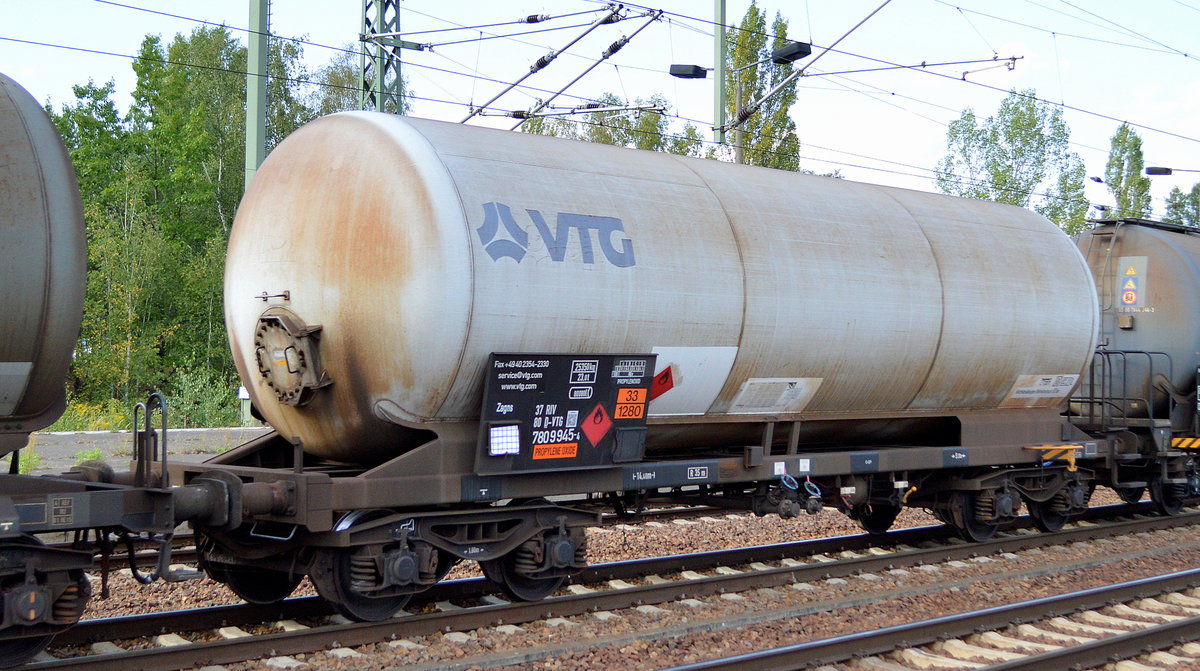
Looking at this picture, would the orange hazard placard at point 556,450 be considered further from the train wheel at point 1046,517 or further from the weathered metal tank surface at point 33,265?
the train wheel at point 1046,517

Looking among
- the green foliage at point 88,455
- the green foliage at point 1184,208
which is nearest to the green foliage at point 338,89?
the green foliage at point 88,455

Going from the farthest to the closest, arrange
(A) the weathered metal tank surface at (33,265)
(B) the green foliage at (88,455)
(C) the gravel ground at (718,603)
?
(B) the green foliage at (88,455), (C) the gravel ground at (718,603), (A) the weathered metal tank surface at (33,265)

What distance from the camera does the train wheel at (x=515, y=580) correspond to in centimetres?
828

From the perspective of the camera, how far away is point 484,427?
7566mm

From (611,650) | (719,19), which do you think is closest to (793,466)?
(611,650)

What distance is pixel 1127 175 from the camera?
70625mm

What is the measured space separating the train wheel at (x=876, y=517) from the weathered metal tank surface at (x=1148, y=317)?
339 centimetres

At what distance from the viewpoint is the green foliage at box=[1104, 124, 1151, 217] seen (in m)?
67.5

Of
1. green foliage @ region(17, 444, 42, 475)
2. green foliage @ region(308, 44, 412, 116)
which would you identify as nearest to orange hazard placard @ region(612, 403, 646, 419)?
green foliage @ region(17, 444, 42, 475)

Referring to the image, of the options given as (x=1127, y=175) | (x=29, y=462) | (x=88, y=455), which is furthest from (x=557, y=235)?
(x=1127, y=175)

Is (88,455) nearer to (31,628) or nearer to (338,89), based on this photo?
(31,628)

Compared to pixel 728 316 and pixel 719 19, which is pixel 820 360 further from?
pixel 719 19

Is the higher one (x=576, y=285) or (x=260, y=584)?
(x=576, y=285)

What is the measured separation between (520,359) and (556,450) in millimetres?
838
